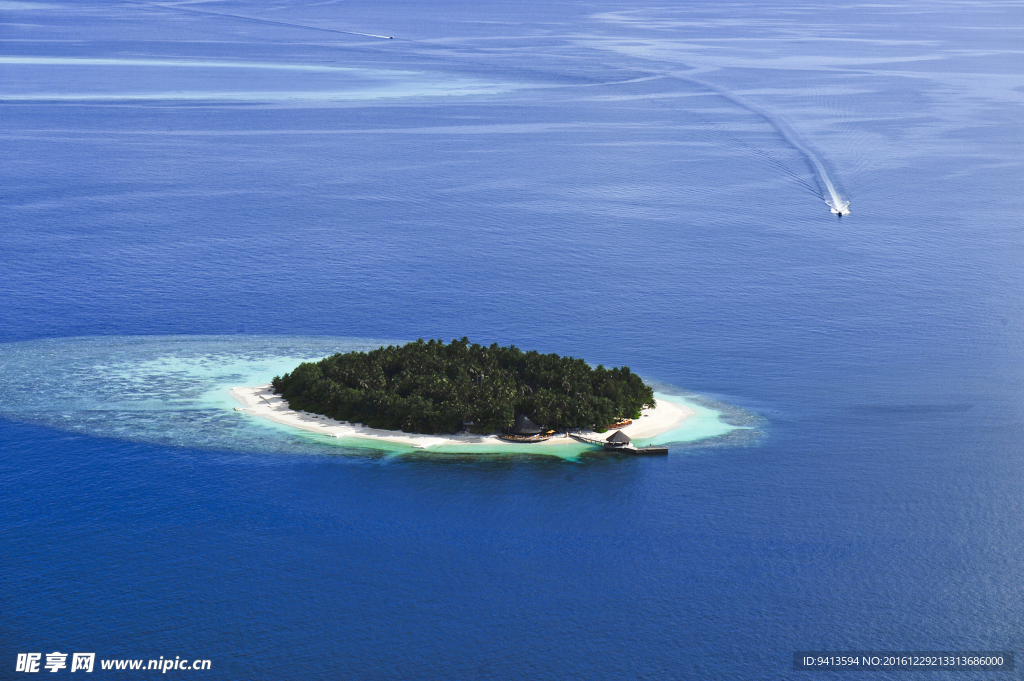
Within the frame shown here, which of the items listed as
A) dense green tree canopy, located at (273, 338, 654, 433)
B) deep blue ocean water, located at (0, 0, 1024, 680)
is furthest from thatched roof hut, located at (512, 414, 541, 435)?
deep blue ocean water, located at (0, 0, 1024, 680)

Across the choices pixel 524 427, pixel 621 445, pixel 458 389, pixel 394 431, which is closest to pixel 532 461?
pixel 524 427

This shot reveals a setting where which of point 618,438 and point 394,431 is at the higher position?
point 618,438

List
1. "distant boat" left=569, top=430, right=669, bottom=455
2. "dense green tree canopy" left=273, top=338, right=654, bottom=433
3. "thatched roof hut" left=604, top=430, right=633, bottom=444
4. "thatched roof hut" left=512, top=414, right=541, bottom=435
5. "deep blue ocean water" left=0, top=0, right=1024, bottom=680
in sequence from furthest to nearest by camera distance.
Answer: "dense green tree canopy" left=273, top=338, right=654, bottom=433 → "thatched roof hut" left=512, top=414, right=541, bottom=435 → "thatched roof hut" left=604, top=430, right=633, bottom=444 → "distant boat" left=569, top=430, right=669, bottom=455 → "deep blue ocean water" left=0, top=0, right=1024, bottom=680

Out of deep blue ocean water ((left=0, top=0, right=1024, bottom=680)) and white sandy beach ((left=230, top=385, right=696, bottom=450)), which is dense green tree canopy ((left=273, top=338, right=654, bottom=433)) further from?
deep blue ocean water ((left=0, top=0, right=1024, bottom=680))

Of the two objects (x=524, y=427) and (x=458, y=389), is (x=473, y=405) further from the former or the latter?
(x=524, y=427)

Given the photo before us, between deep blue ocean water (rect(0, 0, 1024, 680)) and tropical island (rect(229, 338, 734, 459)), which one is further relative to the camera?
tropical island (rect(229, 338, 734, 459))

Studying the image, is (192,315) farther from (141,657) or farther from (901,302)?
(901,302)

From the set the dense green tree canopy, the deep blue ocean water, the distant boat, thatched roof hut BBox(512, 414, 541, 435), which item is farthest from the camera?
the dense green tree canopy
